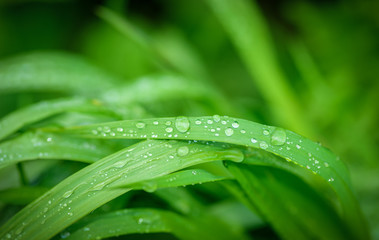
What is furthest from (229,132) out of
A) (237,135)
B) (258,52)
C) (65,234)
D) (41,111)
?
(258,52)

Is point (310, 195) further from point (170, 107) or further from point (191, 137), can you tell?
point (170, 107)

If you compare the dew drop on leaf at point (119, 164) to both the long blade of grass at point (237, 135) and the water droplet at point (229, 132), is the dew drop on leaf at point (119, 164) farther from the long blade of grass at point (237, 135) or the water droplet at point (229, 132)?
the water droplet at point (229, 132)

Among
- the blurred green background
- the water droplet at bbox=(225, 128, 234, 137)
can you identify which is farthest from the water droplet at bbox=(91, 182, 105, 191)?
the blurred green background

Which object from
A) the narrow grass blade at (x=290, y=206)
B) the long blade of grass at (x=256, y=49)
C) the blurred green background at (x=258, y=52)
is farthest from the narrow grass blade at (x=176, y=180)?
the long blade of grass at (x=256, y=49)

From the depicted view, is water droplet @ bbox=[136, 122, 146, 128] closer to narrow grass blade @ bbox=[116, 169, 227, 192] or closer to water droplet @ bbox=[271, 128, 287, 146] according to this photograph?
narrow grass blade @ bbox=[116, 169, 227, 192]

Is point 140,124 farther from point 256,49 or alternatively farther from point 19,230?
point 256,49

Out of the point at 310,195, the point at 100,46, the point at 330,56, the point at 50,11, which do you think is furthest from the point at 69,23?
the point at 310,195
